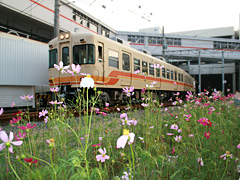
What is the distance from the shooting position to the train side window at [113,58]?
7.72 meters

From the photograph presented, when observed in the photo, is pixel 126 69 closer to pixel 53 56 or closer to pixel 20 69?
pixel 53 56

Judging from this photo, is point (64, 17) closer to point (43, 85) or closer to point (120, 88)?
point (43, 85)

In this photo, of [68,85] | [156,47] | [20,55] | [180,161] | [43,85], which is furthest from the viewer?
[156,47]

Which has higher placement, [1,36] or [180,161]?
[1,36]

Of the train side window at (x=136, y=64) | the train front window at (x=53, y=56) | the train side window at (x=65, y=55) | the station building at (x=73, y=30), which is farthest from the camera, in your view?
the station building at (x=73, y=30)

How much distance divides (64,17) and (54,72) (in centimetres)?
1300

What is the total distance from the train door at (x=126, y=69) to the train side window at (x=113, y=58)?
535 mm

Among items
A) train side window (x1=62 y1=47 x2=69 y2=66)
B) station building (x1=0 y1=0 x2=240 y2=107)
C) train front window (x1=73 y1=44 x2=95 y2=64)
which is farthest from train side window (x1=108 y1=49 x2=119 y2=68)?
station building (x1=0 y1=0 x2=240 y2=107)

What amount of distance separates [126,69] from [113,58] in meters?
1.10

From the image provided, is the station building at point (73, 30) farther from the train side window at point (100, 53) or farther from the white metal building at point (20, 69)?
the train side window at point (100, 53)

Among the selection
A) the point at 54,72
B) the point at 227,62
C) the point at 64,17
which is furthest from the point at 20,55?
the point at 227,62

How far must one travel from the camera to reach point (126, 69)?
875 cm

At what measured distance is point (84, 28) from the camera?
22203 millimetres

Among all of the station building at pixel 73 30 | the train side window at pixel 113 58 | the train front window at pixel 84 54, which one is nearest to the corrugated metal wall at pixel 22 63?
the station building at pixel 73 30
